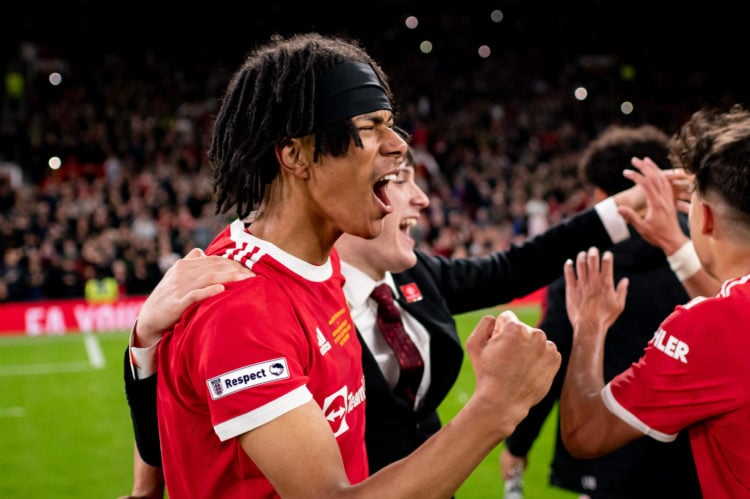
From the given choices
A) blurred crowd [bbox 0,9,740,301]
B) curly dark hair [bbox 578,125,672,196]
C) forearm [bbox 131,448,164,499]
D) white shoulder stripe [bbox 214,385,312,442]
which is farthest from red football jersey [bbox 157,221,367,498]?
blurred crowd [bbox 0,9,740,301]

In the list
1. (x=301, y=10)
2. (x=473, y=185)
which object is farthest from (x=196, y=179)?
(x=301, y=10)

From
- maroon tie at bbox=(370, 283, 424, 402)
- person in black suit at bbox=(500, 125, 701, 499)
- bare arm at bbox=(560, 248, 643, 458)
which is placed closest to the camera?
bare arm at bbox=(560, 248, 643, 458)

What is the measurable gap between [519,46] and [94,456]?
81.3 feet

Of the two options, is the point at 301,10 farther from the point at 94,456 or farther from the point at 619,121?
the point at 94,456

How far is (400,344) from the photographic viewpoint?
8.92ft

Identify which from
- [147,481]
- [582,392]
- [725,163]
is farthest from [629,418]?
[147,481]

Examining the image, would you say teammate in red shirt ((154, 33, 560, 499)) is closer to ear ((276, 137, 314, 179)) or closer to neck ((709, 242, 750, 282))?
ear ((276, 137, 314, 179))

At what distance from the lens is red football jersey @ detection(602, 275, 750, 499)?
2.03m

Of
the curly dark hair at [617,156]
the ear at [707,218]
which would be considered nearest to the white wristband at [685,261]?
the ear at [707,218]

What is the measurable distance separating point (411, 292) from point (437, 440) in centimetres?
129

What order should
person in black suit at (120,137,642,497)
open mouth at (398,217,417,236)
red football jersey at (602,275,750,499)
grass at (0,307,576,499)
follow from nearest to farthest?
red football jersey at (602,275,750,499) < person in black suit at (120,137,642,497) < open mouth at (398,217,417,236) < grass at (0,307,576,499)

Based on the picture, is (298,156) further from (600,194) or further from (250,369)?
(600,194)

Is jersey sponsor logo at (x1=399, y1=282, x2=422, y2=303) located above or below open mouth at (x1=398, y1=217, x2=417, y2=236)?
below

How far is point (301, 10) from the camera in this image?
27.1m
